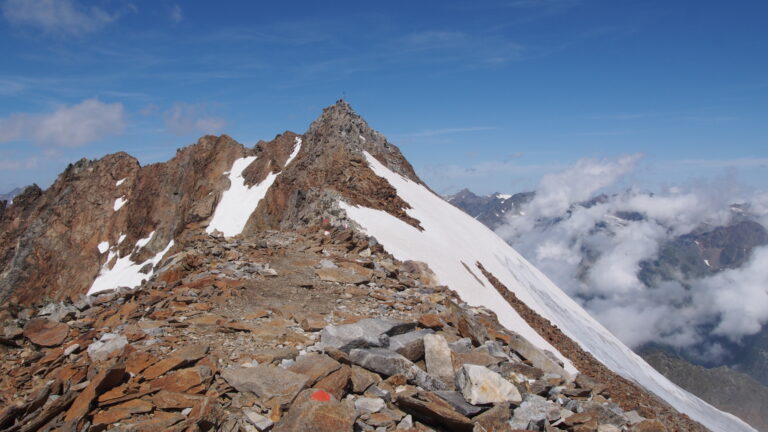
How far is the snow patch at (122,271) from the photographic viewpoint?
6126 cm

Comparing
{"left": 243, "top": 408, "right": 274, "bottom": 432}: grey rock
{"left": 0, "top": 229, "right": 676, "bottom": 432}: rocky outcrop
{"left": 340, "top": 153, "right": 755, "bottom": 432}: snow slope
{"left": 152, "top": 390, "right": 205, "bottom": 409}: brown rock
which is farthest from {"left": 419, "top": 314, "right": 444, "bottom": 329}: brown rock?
{"left": 340, "top": 153, "right": 755, "bottom": 432}: snow slope

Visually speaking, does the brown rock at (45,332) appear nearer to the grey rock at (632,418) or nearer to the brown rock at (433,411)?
the brown rock at (433,411)

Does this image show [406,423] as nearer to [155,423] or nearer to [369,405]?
[369,405]

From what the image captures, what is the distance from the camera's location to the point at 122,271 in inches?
2596

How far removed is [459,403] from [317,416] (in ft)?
8.05

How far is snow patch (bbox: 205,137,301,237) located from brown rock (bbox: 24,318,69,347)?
46955mm

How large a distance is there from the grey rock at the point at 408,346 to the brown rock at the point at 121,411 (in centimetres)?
451

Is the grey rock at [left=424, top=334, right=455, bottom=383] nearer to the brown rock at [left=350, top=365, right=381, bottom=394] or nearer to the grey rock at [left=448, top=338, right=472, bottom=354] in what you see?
the grey rock at [left=448, top=338, right=472, bottom=354]

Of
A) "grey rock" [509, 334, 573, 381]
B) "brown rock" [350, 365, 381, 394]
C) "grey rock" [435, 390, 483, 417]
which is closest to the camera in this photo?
"grey rock" [435, 390, 483, 417]

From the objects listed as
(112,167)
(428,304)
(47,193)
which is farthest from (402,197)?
(47,193)

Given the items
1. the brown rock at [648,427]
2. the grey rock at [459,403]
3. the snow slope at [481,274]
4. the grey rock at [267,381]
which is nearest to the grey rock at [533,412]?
the grey rock at [459,403]

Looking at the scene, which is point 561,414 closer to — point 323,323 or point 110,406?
point 323,323

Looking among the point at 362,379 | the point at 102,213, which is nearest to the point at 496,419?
the point at 362,379

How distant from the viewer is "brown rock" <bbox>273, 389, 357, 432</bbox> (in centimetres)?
670
